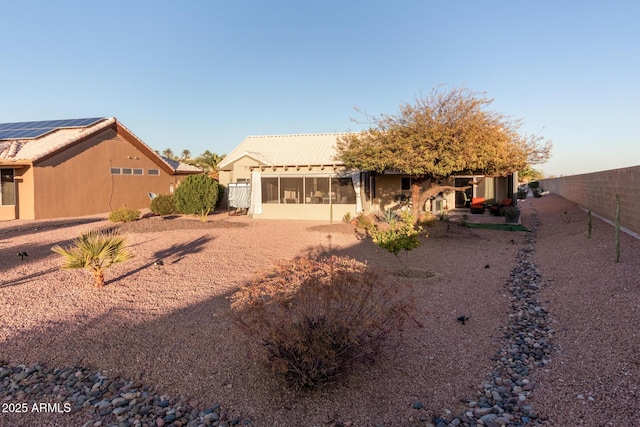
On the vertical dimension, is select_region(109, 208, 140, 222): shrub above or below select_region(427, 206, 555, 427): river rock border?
above

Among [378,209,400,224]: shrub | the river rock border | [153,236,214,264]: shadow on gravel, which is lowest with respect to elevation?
the river rock border

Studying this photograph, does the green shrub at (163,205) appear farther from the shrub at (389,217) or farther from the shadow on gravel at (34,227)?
the shrub at (389,217)

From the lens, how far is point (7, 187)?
1944cm

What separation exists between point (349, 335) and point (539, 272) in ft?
23.1

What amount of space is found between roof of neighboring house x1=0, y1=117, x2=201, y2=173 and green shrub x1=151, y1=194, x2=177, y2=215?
5216 millimetres

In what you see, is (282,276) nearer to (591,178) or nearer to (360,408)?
(360,408)

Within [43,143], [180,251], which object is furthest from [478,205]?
[43,143]

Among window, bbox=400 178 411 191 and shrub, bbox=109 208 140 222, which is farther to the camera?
window, bbox=400 178 411 191

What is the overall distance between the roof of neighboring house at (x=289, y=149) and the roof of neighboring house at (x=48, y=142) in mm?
6234

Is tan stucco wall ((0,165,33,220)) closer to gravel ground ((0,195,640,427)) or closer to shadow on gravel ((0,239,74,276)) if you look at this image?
shadow on gravel ((0,239,74,276))

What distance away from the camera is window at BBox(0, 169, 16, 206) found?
19391 millimetres

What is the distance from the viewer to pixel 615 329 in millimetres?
5340

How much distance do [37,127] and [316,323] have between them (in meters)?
26.4

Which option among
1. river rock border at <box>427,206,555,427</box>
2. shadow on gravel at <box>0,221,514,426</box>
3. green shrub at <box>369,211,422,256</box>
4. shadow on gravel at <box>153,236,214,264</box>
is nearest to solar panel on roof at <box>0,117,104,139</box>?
shadow on gravel at <box>153,236,214,264</box>
